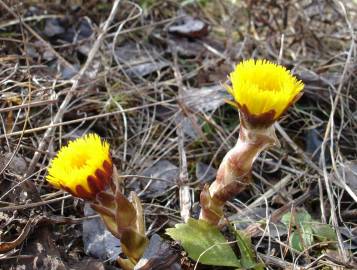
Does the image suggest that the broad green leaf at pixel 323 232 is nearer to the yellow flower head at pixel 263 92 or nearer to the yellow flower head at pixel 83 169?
the yellow flower head at pixel 263 92

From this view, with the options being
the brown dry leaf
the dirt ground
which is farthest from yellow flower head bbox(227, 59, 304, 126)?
the brown dry leaf

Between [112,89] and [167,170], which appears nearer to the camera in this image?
[167,170]

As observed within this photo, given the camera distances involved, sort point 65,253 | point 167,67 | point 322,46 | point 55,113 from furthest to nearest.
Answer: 1. point 322,46
2. point 167,67
3. point 55,113
4. point 65,253

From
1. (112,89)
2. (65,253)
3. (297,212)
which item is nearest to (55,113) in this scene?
(112,89)

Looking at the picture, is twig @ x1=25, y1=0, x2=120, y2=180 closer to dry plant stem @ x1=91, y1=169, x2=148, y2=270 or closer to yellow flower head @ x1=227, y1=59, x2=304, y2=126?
dry plant stem @ x1=91, y1=169, x2=148, y2=270

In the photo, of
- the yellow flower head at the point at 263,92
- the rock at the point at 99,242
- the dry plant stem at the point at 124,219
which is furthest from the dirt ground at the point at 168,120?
the yellow flower head at the point at 263,92

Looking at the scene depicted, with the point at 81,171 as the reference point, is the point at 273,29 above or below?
below

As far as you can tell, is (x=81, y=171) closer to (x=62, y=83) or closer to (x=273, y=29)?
(x=62, y=83)
